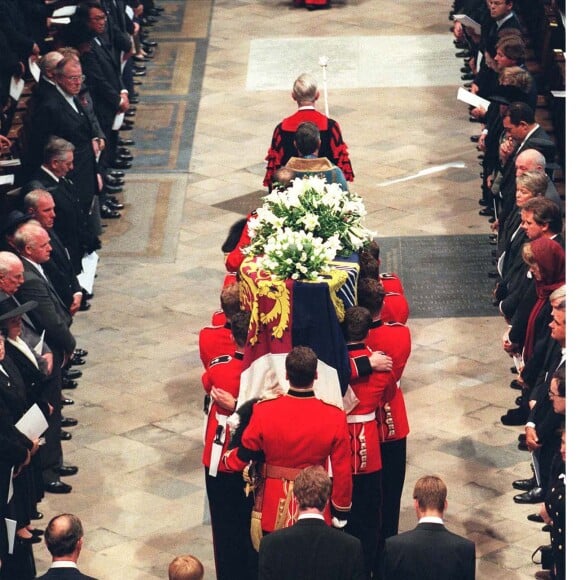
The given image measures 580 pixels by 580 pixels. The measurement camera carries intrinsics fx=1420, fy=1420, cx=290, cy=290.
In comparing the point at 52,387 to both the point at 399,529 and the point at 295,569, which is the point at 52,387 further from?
the point at 295,569

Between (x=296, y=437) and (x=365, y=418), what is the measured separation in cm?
85

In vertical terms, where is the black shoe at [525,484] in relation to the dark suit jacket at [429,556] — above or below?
below

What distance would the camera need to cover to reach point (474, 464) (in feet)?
31.6

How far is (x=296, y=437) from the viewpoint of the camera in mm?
7086

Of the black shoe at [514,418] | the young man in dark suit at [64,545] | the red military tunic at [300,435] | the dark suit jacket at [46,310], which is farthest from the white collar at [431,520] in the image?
the dark suit jacket at [46,310]

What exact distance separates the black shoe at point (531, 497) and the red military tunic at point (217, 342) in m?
2.38

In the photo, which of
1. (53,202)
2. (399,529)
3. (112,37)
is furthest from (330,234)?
(112,37)

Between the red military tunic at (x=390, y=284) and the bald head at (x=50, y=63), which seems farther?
the bald head at (x=50, y=63)

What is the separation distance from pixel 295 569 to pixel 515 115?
533 centimetres

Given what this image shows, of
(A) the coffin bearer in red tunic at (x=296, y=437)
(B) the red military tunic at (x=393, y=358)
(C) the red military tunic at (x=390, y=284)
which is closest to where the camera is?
(A) the coffin bearer in red tunic at (x=296, y=437)

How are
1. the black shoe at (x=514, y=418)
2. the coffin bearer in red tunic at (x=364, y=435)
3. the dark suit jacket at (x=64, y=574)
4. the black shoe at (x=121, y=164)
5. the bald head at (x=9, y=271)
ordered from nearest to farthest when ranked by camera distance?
the dark suit jacket at (x=64, y=574)
the coffin bearer in red tunic at (x=364, y=435)
the bald head at (x=9, y=271)
the black shoe at (x=514, y=418)
the black shoe at (x=121, y=164)

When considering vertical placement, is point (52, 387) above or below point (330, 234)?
below

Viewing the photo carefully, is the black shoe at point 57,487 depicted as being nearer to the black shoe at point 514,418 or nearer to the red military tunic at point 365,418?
the red military tunic at point 365,418

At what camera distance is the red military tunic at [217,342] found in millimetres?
8023
